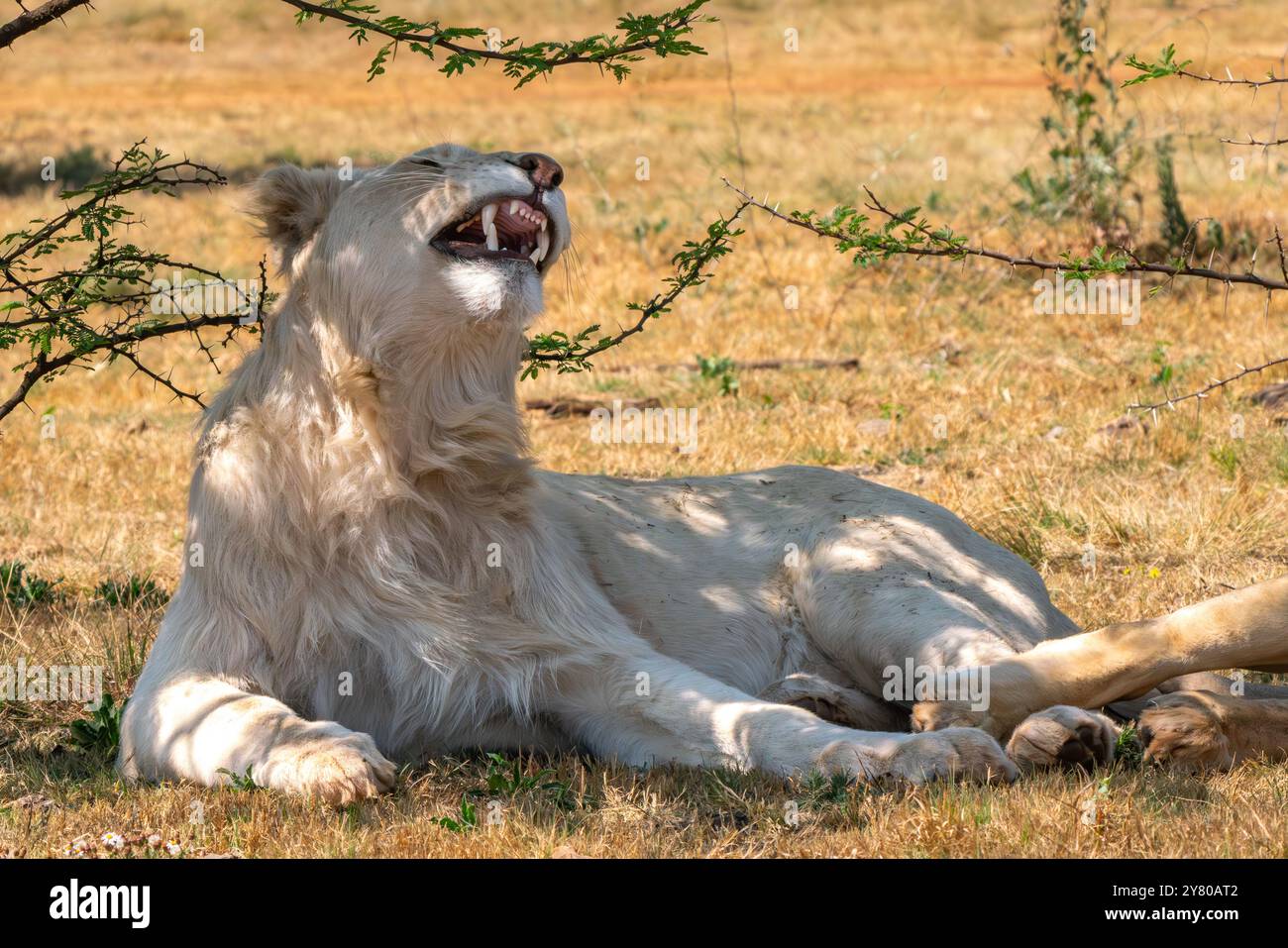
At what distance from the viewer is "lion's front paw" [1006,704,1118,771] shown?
4172mm

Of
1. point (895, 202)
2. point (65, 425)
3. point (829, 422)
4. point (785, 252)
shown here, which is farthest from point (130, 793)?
point (895, 202)

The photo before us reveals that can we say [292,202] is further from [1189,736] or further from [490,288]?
[1189,736]

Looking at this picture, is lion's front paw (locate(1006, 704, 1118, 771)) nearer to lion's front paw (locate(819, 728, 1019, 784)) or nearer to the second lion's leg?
lion's front paw (locate(819, 728, 1019, 784))

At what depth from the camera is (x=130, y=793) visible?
4164mm

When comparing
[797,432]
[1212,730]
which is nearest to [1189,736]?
[1212,730]

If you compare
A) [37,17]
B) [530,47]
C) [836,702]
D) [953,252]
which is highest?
[37,17]

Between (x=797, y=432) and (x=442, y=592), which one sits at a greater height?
(x=797, y=432)

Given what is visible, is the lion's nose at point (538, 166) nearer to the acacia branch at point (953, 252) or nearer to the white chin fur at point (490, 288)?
the white chin fur at point (490, 288)

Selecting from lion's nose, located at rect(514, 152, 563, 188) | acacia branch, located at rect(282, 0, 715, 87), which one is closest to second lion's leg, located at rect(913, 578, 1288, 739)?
lion's nose, located at rect(514, 152, 563, 188)

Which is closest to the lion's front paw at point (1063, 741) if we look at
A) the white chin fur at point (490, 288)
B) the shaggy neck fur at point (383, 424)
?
the shaggy neck fur at point (383, 424)

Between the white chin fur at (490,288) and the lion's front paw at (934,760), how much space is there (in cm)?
158

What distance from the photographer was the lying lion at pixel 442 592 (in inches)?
173

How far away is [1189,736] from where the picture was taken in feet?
14.2

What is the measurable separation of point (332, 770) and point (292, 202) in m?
1.86
